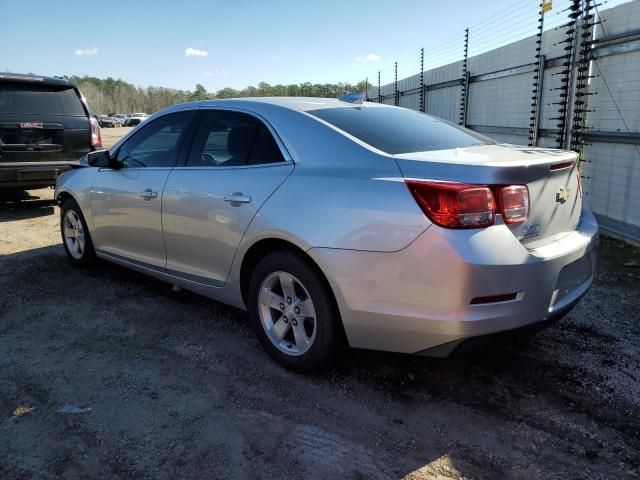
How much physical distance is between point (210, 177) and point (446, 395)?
2039 mm

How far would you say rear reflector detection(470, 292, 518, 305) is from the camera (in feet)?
8.14

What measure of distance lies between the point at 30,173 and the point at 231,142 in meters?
5.54

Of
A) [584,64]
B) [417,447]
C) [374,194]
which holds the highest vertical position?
[584,64]

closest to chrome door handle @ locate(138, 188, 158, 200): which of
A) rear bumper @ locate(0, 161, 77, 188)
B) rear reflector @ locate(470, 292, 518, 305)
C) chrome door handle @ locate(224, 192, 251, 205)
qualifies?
chrome door handle @ locate(224, 192, 251, 205)

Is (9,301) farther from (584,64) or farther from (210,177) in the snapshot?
(584,64)

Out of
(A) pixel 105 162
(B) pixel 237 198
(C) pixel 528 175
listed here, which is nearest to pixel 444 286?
(C) pixel 528 175

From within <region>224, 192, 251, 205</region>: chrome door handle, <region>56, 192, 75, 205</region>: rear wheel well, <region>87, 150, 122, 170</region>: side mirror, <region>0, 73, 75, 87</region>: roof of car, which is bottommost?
<region>56, 192, 75, 205</region>: rear wheel well

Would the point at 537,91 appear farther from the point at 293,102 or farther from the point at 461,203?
the point at 461,203

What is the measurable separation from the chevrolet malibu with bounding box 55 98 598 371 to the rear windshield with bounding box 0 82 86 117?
16.1 feet

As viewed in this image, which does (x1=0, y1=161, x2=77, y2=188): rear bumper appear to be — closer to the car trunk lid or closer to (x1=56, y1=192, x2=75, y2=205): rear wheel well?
(x1=56, y1=192, x2=75, y2=205): rear wheel well

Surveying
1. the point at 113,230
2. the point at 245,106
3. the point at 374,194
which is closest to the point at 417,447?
the point at 374,194

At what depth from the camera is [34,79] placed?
7.88 metres

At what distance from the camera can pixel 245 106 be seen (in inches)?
144

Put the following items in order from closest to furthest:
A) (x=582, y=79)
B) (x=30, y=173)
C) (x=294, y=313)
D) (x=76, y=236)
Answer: (x=294, y=313) → (x=76, y=236) → (x=582, y=79) → (x=30, y=173)
